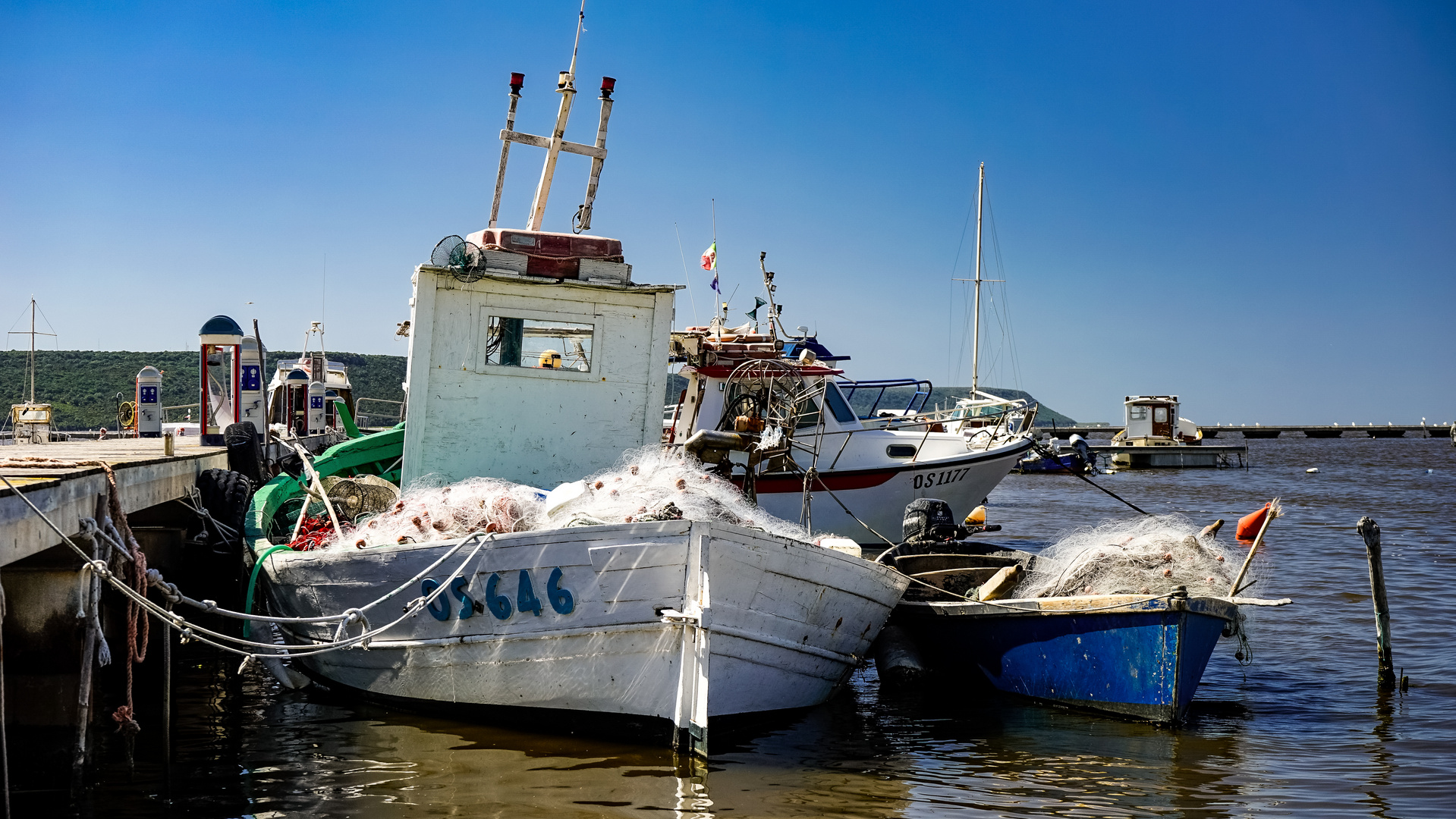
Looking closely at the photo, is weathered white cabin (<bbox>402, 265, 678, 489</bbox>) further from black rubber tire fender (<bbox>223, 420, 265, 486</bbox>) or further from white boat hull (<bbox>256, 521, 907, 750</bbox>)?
black rubber tire fender (<bbox>223, 420, 265, 486</bbox>)

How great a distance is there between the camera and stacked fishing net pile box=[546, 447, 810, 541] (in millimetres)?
7375

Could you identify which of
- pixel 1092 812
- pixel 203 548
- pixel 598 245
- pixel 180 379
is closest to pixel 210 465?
pixel 203 548

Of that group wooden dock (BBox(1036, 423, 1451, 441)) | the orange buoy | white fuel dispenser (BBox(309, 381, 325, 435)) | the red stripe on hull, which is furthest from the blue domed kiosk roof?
wooden dock (BBox(1036, 423, 1451, 441))

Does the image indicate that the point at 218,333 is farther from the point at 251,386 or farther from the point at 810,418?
the point at 810,418

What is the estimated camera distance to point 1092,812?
697 centimetres

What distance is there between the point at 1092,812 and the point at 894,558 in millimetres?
4370

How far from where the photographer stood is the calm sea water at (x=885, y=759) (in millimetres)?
6957

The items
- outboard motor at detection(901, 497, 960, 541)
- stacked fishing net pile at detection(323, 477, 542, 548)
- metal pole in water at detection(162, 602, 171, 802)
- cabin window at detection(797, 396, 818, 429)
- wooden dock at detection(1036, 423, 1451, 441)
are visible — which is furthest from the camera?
wooden dock at detection(1036, 423, 1451, 441)

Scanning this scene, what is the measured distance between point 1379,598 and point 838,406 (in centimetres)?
916

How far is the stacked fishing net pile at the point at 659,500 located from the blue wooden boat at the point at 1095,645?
2.40 meters

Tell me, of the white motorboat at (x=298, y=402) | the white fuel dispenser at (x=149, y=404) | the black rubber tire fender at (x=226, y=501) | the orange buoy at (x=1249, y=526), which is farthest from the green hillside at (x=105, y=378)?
the orange buoy at (x=1249, y=526)

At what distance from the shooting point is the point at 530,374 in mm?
9422

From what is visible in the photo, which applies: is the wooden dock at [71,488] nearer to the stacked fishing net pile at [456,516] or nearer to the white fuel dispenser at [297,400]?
the stacked fishing net pile at [456,516]

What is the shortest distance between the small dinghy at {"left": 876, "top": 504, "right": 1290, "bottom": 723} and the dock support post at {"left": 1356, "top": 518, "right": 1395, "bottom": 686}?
1275 millimetres
